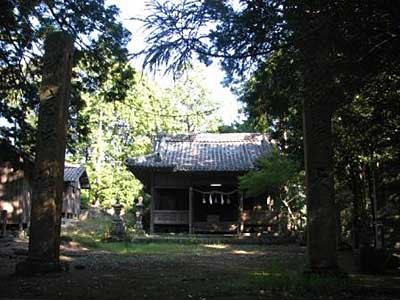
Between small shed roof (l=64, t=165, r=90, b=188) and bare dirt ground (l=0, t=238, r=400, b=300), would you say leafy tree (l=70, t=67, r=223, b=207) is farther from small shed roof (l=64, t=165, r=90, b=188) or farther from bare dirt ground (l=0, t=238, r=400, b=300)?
bare dirt ground (l=0, t=238, r=400, b=300)

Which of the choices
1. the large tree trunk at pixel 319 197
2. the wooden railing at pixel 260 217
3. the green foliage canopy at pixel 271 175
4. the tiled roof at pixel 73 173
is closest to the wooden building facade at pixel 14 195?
the tiled roof at pixel 73 173

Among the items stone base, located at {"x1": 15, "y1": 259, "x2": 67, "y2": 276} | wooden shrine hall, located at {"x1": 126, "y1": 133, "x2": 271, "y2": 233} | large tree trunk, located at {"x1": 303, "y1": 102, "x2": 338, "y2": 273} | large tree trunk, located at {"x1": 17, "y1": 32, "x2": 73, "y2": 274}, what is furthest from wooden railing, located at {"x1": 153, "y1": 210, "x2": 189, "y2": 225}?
large tree trunk, located at {"x1": 303, "y1": 102, "x2": 338, "y2": 273}

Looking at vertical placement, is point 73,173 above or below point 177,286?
above

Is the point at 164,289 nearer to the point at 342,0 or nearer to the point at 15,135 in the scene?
the point at 342,0

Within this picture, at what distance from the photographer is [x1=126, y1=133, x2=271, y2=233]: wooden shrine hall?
3016cm

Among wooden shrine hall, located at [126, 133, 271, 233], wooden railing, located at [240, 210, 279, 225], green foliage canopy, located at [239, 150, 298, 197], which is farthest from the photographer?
wooden shrine hall, located at [126, 133, 271, 233]

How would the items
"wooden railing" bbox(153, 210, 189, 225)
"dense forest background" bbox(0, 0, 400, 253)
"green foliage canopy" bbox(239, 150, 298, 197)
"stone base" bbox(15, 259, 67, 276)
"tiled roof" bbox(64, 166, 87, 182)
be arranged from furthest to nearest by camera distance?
1. "tiled roof" bbox(64, 166, 87, 182)
2. "wooden railing" bbox(153, 210, 189, 225)
3. "green foliage canopy" bbox(239, 150, 298, 197)
4. "stone base" bbox(15, 259, 67, 276)
5. "dense forest background" bbox(0, 0, 400, 253)

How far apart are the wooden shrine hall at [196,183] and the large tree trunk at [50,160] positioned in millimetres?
18477

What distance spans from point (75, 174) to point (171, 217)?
12.1 meters

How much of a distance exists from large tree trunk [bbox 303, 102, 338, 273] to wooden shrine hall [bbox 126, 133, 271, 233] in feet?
64.8

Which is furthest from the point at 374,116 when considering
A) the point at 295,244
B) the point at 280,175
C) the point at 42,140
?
the point at 295,244

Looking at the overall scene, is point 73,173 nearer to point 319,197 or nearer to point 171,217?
point 171,217

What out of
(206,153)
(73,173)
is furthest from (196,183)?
(73,173)

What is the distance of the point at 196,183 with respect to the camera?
31578 millimetres
